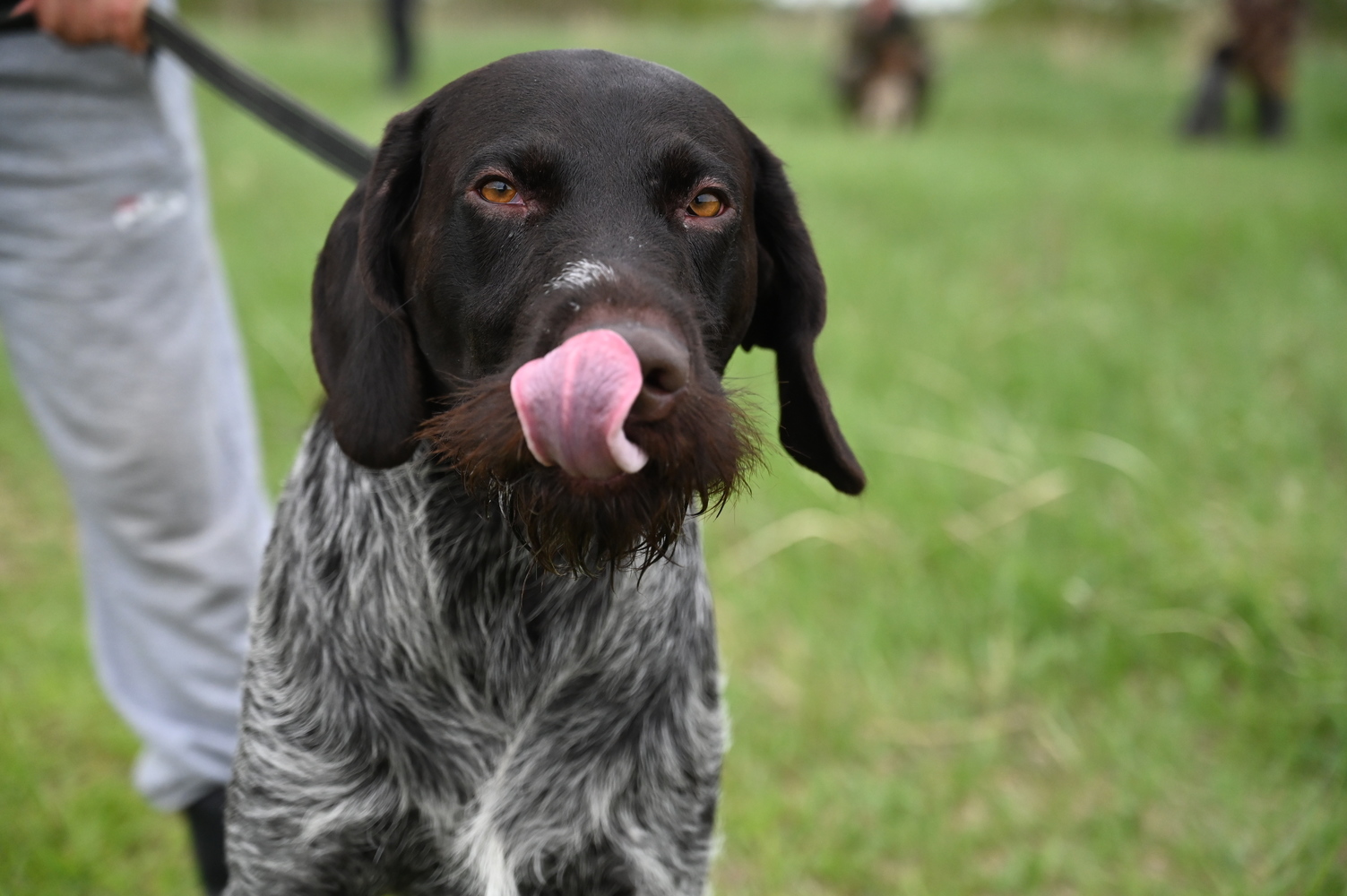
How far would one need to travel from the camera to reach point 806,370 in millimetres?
2148

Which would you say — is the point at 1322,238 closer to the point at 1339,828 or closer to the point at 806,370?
the point at 1339,828

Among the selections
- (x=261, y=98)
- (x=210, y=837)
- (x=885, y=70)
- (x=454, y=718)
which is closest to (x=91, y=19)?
(x=261, y=98)

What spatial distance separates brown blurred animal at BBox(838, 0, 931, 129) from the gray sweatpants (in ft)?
47.4

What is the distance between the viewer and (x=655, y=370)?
144cm

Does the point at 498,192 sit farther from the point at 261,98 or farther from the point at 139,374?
the point at 139,374

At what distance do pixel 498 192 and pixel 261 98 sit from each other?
1094mm

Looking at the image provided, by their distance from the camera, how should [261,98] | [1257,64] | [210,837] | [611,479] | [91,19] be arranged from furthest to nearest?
[1257,64] → [210,837] → [261,98] → [91,19] → [611,479]

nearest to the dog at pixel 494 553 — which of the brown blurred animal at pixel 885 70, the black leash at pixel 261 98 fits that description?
the black leash at pixel 261 98

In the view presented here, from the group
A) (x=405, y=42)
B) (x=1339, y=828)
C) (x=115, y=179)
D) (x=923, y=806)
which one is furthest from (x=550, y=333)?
(x=405, y=42)

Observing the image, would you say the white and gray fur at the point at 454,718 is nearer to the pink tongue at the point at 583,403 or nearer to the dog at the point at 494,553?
the dog at the point at 494,553

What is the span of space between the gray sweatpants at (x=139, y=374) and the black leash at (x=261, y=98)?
0.42ft

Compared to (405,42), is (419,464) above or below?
above

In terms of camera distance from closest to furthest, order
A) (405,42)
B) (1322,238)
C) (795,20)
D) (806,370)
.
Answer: (806,370) < (1322,238) < (405,42) < (795,20)

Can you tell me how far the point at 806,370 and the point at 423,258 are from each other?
2.40 feet
